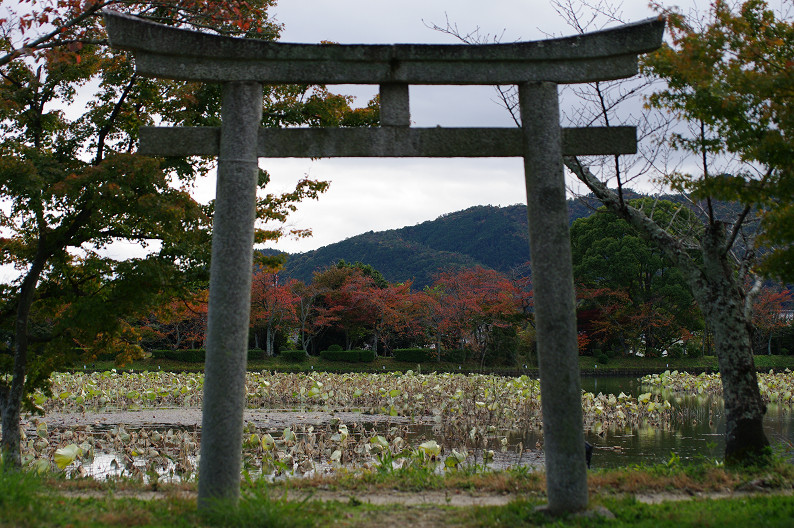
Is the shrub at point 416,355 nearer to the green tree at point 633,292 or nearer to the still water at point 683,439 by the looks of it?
the green tree at point 633,292

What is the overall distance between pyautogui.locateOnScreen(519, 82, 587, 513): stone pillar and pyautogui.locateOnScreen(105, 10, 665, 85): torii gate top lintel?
0.44 m

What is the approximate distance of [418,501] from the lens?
5207 millimetres

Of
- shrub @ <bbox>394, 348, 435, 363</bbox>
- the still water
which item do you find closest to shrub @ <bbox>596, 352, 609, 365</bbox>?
shrub @ <bbox>394, 348, 435, 363</bbox>

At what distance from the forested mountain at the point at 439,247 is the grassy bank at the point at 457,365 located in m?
39.7

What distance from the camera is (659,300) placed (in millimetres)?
30750

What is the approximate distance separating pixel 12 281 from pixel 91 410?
7168 mm

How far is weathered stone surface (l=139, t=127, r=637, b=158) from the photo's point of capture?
4832mm

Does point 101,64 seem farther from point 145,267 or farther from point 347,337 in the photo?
point 347,337

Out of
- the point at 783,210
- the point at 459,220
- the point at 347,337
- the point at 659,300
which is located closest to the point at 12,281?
the point at 783,210

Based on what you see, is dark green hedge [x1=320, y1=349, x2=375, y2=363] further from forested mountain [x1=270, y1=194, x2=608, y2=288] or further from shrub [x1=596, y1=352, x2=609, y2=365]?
forested mountain [x1=270, y1=194, x2=608, y2=288]

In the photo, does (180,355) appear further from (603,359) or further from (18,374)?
(18,374)

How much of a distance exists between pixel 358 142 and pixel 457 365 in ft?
88.1

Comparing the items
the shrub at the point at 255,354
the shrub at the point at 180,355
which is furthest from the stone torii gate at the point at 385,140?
the shrub at the point at 180,355

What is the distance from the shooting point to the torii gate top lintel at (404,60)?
478cm
